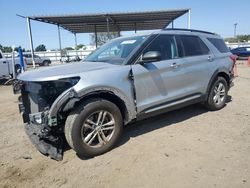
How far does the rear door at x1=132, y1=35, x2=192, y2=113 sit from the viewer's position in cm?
436

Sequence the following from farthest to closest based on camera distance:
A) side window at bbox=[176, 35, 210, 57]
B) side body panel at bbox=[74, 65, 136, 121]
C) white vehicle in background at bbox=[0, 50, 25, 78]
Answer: white vehicle in background at bbox=[0, 50, 25, 78] → side window at bbox=[176, 35, 210, 57] → side body panel at bbox=[74, 65, 136, 121]

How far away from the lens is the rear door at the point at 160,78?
436cm

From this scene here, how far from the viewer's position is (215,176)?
3285 millimetres

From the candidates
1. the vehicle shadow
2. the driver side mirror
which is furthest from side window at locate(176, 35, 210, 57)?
the vehicle shadow

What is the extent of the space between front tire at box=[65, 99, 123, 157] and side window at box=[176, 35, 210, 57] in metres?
2.06

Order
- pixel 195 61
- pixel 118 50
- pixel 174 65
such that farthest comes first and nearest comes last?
pixel 195 61, pixel 118 50, pixel 174 65

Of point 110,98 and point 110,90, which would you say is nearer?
point 110,90

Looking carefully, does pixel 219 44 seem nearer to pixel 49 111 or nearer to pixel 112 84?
pixel 112 84

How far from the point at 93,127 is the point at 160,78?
157 cm

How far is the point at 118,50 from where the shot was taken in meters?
4.98

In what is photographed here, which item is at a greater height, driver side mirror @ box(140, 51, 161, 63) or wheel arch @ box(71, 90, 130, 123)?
driver side mirror @ box(140, 51, 161, 63)

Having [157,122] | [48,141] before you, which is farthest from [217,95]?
[48,141]

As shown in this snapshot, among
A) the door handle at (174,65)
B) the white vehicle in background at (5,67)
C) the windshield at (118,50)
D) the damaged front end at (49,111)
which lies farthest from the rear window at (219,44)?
the white vehicle in background at (5,67)

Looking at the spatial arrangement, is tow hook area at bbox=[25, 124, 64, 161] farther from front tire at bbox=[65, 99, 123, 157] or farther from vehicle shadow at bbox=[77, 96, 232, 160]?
vehicle shadow at bbox=[77, 96, 232, 160]
